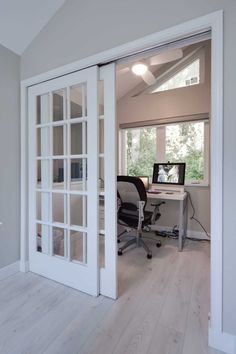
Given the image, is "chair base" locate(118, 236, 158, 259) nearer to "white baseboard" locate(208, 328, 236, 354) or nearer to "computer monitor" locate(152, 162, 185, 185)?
"computer monitor" locate(152, 162, 185, 185)

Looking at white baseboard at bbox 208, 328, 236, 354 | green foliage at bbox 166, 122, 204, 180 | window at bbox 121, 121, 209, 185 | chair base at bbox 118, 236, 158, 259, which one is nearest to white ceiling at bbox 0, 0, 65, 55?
window at bbox 121, 121, 209, 185

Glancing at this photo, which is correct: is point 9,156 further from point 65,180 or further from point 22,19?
point 22,19

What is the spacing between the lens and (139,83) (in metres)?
3.60

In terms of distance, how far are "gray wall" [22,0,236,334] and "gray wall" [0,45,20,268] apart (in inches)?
6.1

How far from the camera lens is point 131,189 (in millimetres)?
2553

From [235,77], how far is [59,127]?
1439 mm

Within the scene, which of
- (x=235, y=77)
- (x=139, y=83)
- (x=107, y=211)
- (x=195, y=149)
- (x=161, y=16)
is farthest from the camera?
(x=139, y=83)

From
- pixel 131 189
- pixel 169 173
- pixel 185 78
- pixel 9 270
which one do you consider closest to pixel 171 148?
pixel 169 173

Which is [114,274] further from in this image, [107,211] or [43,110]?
[43,110]

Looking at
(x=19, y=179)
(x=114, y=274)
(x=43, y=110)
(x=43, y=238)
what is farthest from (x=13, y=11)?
(x=114, y=274)

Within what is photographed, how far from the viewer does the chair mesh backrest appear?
8.16ft

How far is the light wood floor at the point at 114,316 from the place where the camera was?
1.23m

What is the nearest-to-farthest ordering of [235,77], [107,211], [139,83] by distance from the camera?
1. [235,77]
2. [107,211]
3. [139,83]

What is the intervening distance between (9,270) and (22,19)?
7.91 ft
